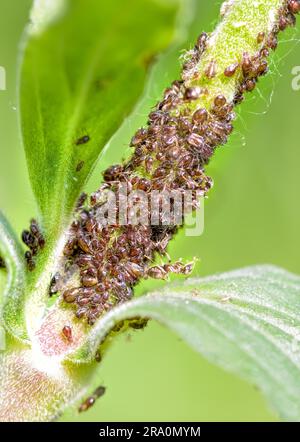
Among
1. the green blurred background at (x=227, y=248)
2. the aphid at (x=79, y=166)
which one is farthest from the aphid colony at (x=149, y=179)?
the green blurred background at (x=227, y=248)

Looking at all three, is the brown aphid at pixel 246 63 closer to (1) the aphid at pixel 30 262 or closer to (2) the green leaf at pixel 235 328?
(2) the green leaf at pixel 235 328

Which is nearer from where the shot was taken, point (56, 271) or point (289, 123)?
point (56, 271)

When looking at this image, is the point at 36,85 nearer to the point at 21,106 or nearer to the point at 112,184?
the point at 21,106

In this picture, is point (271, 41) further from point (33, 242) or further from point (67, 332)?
point (67, 332)

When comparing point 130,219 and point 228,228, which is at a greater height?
point 228,228

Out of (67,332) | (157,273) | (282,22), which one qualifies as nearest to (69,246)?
(67,332)

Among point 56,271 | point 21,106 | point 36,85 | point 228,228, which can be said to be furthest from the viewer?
point 228,228
